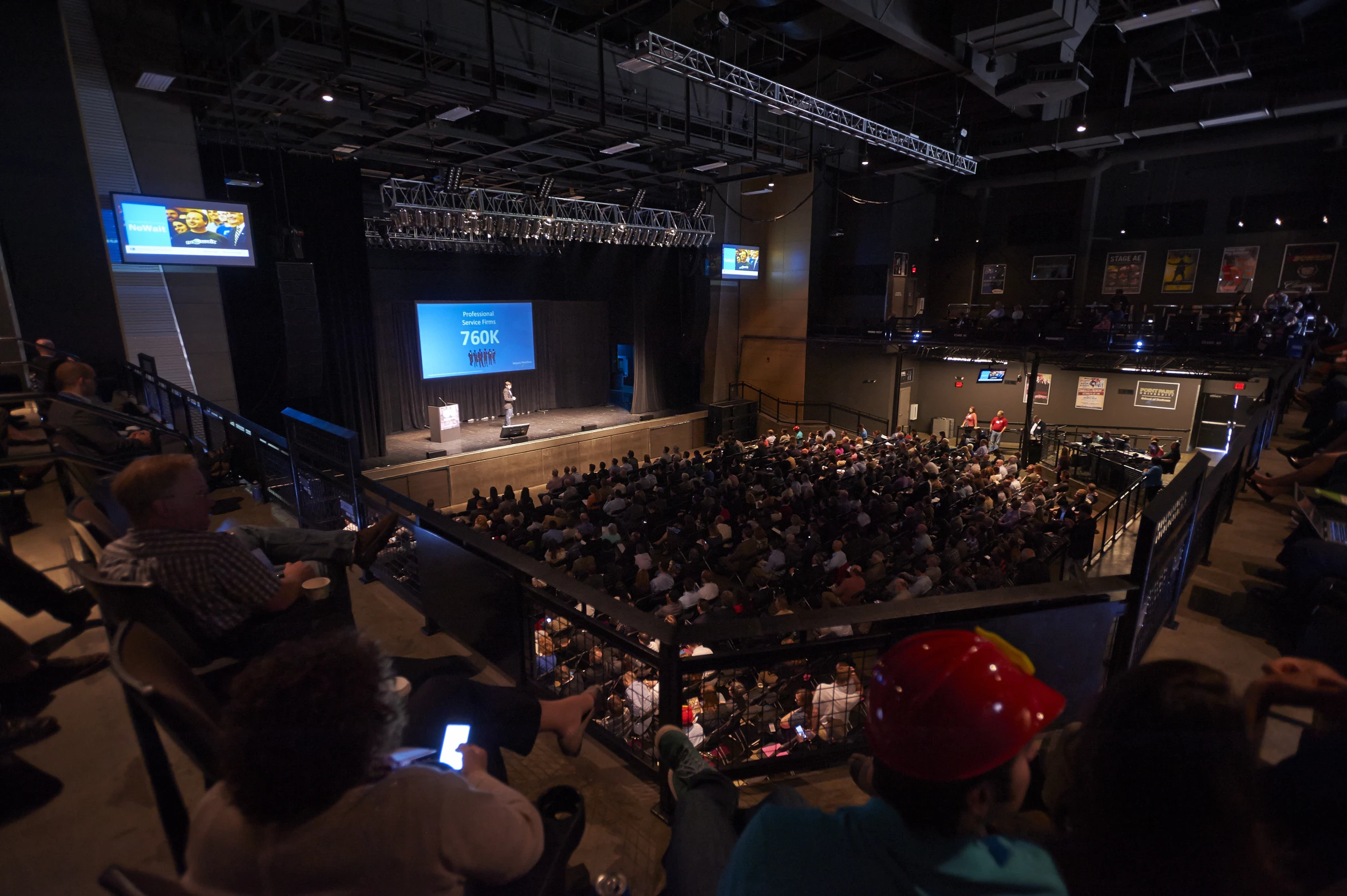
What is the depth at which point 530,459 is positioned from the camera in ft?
46.4

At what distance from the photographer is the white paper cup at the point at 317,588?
8.23ft

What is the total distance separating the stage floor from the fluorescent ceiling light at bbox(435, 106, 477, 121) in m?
6.72

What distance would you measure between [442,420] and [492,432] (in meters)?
1.76

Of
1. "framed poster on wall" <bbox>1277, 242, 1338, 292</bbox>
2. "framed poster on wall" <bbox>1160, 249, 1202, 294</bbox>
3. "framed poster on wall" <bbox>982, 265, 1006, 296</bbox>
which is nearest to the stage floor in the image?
"framed poster on wall" <bbox>982, 265, 1006, 296</bbox>

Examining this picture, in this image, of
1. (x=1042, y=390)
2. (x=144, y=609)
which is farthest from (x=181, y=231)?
(x=1042, y=390)

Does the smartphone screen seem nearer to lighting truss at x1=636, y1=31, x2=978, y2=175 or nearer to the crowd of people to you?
the crowd of people

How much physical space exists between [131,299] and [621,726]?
376 inches

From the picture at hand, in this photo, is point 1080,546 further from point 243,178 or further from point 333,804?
point 243,178

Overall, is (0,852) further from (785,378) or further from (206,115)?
(785,378)

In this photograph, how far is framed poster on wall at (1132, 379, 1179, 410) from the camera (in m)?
15.7

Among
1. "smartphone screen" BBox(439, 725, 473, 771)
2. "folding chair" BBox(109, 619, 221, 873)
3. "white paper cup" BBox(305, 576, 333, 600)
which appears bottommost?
"smartphone screen" BBox(439, 725, 473, 771)

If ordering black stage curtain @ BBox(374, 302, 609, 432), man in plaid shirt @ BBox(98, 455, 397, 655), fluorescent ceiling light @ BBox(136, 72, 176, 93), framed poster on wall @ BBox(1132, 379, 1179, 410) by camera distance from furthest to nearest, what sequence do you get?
framed poster on wall @ BBox(1132, 379, 1179, 410), black stage curtain @ BBox(374, 302, 609, 432), fluorescent ceiling light @ BBox(136, 72, 176, 93), man in plaid shirt @ BBox(98, 455, 397, 655)

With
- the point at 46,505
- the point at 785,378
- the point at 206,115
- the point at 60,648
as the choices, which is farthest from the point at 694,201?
the point at 60,648

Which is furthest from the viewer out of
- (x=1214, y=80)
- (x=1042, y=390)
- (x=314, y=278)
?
(x=1042, y=390)
